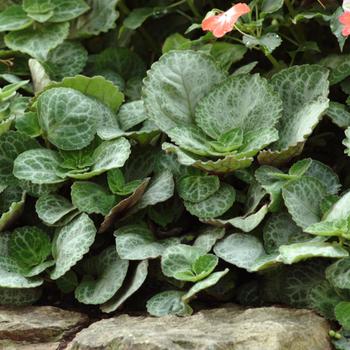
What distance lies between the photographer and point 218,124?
64.6 inches

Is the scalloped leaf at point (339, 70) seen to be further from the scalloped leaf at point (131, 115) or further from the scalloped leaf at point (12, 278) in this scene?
the scalloped leaf at point (12, 278)

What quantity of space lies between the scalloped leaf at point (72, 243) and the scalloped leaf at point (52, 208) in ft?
0.09

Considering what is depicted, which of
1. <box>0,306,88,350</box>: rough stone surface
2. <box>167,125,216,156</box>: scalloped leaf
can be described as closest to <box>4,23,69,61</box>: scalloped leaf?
<box>167,125,216,156</box>: scalloped leaf

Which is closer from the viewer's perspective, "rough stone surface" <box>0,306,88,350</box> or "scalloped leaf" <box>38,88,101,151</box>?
"rough stone surface" <box>0,306,88,350</box>

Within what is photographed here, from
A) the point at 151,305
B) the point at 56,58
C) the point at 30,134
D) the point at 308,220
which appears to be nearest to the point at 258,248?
the point at 308,220

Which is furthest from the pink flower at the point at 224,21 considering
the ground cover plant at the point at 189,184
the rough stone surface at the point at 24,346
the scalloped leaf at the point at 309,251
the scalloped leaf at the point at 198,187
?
the rough stone surface at the point at 24,346

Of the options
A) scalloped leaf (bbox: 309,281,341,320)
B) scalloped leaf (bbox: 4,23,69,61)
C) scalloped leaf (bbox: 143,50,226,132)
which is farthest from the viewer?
scalloped leaf (bbox: 4,23,69,61)

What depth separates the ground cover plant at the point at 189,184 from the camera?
4.81 feet

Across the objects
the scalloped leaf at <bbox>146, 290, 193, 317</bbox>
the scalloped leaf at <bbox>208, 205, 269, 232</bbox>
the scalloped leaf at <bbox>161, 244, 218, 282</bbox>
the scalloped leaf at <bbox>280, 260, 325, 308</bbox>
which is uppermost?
the scalloped leaf at <bbox>208, 205, 269, 232</bbox>

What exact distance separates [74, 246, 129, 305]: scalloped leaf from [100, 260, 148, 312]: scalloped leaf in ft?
0.07

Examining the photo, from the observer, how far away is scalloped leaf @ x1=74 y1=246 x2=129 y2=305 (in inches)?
59.0

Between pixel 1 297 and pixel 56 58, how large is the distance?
2.53 feet

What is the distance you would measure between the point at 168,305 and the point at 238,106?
1.57ft

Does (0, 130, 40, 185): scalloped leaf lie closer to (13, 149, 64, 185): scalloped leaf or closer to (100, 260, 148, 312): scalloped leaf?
(13, 149, 64, 185): scalloped leaf
